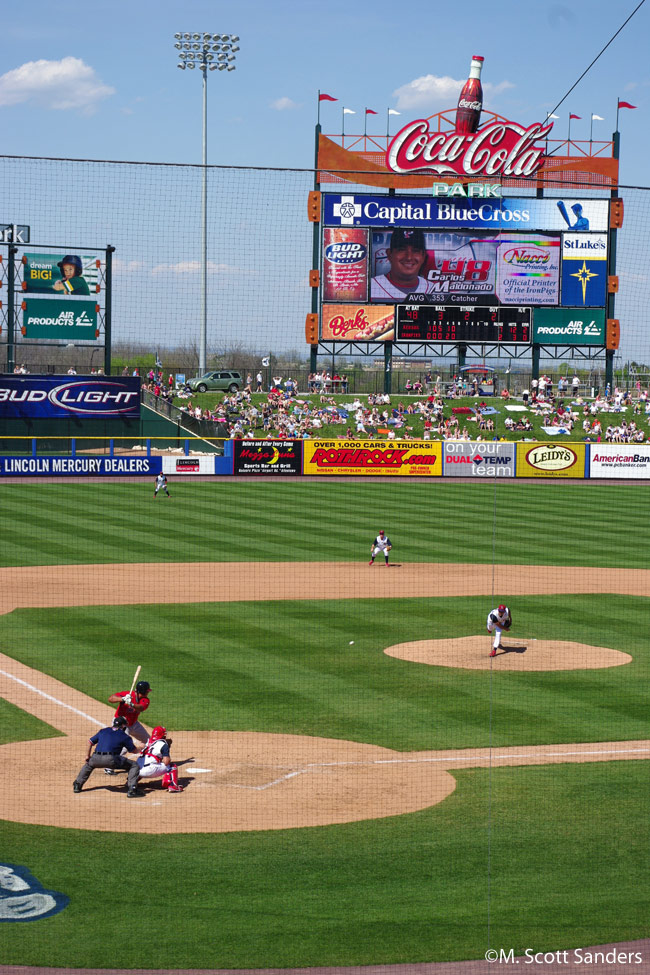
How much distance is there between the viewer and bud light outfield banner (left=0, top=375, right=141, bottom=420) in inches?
2239

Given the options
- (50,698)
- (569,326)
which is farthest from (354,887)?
(569,326)

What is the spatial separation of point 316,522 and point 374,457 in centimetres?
1776

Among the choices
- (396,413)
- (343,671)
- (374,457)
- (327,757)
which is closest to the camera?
(327,757)

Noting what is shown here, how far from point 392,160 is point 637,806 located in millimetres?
57522

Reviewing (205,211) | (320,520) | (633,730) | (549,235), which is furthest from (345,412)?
(633,730)

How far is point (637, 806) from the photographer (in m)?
13.4

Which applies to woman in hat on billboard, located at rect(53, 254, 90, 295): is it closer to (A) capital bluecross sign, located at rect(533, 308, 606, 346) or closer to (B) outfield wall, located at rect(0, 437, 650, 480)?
(B) outfield wall, located at rect(0, 437, 650, 480)

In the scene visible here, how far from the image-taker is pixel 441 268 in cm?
6519

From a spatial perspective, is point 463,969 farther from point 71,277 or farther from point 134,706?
point 71,277

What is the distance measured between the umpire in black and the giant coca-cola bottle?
2295 inches

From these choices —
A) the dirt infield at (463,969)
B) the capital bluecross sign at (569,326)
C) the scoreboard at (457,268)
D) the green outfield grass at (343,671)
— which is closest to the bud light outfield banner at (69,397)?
the scoreboard at (457,268)

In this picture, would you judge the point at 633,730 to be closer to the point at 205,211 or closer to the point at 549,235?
the point at 205,211

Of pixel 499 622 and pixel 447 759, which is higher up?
pixel 499 622

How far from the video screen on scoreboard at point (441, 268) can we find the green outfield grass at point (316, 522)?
1520 cm
